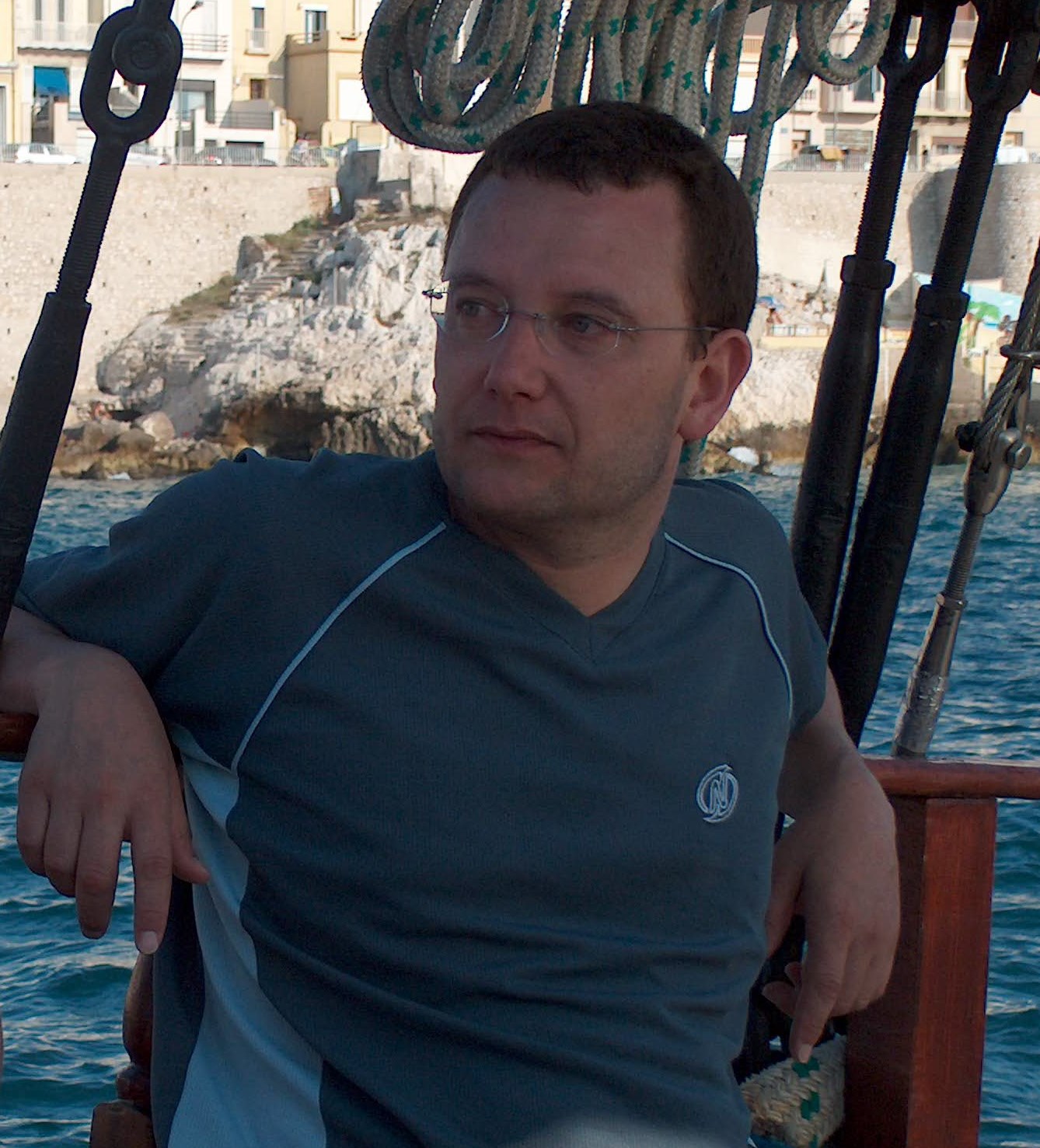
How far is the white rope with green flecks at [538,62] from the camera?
223 cm

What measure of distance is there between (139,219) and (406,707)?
38.3 metres

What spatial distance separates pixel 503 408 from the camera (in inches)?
62.4

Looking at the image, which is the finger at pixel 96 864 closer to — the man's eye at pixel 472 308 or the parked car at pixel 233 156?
the man's eye at pixel 472 308

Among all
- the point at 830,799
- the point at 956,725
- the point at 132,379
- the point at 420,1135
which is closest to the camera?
the point at 420,1135

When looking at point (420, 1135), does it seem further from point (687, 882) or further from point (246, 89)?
point (246, 89)

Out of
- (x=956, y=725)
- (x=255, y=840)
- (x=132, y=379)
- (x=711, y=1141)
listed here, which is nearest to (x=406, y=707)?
(x=255, y=840)

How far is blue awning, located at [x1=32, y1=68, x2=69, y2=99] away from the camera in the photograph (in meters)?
42.1

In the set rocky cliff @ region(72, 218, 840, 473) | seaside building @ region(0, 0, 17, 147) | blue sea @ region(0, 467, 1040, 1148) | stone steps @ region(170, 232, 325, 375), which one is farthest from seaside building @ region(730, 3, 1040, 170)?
blue sea @ region(0, 467, 1040, 1148)

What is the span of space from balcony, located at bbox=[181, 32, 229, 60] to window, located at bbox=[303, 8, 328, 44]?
8.53 feet

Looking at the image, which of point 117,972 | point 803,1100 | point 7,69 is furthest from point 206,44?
point 803,1100

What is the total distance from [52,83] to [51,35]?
1.14m

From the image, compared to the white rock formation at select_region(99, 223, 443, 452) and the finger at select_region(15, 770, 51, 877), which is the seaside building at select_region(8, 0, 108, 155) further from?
the finger at select_region(15, 770, 51, 877)

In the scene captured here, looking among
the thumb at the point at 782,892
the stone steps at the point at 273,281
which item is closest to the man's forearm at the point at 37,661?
the thumb at the point at 782,892

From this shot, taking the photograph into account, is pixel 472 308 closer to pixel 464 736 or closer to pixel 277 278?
pixel 464 736
